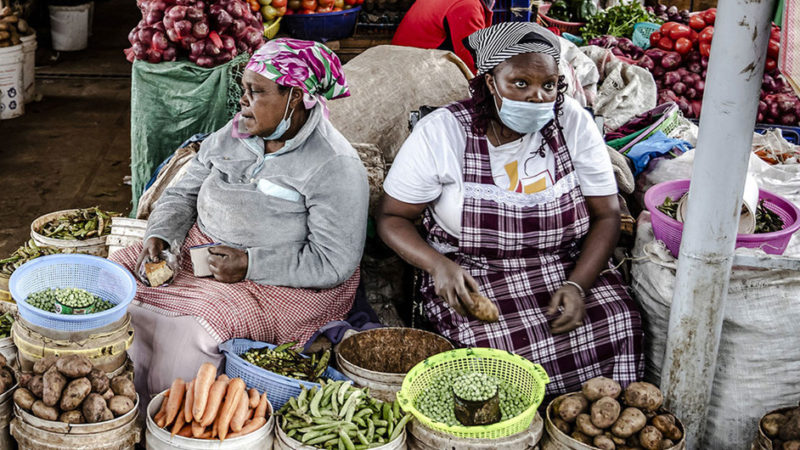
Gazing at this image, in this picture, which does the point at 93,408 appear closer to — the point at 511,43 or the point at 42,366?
the point at 42,366

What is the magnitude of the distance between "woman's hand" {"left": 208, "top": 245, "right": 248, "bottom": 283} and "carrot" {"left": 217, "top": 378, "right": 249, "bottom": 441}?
1.72ft

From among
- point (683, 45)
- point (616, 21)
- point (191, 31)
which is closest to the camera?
point (191, 31)

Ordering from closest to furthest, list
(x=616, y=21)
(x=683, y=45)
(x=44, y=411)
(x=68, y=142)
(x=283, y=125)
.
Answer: (x=44, y=411)
(x=283, y=125)
(x=683, y=45)
(x=616, y=21)
(x=68, y=142)

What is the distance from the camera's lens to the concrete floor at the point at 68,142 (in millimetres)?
5797

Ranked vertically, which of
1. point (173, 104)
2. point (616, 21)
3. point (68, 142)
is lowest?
point (68, 142)

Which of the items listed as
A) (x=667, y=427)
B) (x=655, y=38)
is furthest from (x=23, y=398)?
(x=655, y=38)

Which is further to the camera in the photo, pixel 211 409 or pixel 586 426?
pixel 586 426

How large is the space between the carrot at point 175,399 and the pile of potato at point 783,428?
1.99 meters

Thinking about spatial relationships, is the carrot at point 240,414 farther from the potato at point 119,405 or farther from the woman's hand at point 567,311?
the woman's hand at point 567,311

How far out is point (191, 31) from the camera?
14.8ft

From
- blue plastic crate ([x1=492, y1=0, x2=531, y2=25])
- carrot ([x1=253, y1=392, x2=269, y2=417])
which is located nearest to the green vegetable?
blue plastic crate ([x1=492, y1=0, x2=531, y2=25])

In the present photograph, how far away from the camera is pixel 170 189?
3.62 meters

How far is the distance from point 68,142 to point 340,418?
5042 millimetres

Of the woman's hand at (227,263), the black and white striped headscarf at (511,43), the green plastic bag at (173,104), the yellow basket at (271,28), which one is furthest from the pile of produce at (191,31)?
the black and white striped headscarf at (511,43)
